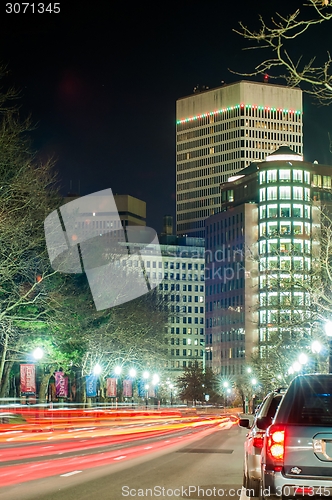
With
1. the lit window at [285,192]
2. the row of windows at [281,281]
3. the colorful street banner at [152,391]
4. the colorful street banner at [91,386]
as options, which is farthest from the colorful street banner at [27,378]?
the lit window at [285,192]

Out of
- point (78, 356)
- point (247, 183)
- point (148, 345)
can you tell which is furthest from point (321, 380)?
point (247, 183)

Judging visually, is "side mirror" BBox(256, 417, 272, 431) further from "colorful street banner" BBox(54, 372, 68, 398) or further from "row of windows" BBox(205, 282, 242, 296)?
"row of windows" BBox(205, 282, 242, 296)

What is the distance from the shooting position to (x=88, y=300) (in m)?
63.2

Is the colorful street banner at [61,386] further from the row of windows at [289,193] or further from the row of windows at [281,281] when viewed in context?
the row of windows at [289,193]

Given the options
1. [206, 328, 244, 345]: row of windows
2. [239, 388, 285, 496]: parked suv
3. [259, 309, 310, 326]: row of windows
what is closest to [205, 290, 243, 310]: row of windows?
[206, 328, 244, 345]: row of windows

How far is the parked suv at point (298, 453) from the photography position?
9758 millimetres

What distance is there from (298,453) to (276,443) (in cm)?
28

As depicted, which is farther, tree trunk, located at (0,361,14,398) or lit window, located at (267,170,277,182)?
lit window, located at (267,170,277,182)

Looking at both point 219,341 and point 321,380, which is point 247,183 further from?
point 321,380

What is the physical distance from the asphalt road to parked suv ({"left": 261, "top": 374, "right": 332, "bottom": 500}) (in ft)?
14.7

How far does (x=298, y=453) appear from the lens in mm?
9789

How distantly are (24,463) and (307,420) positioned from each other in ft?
39.6

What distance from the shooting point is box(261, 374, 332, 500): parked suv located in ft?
32.0

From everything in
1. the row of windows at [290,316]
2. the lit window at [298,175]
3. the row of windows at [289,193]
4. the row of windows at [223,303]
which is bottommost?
the row of windows at [290,316]
